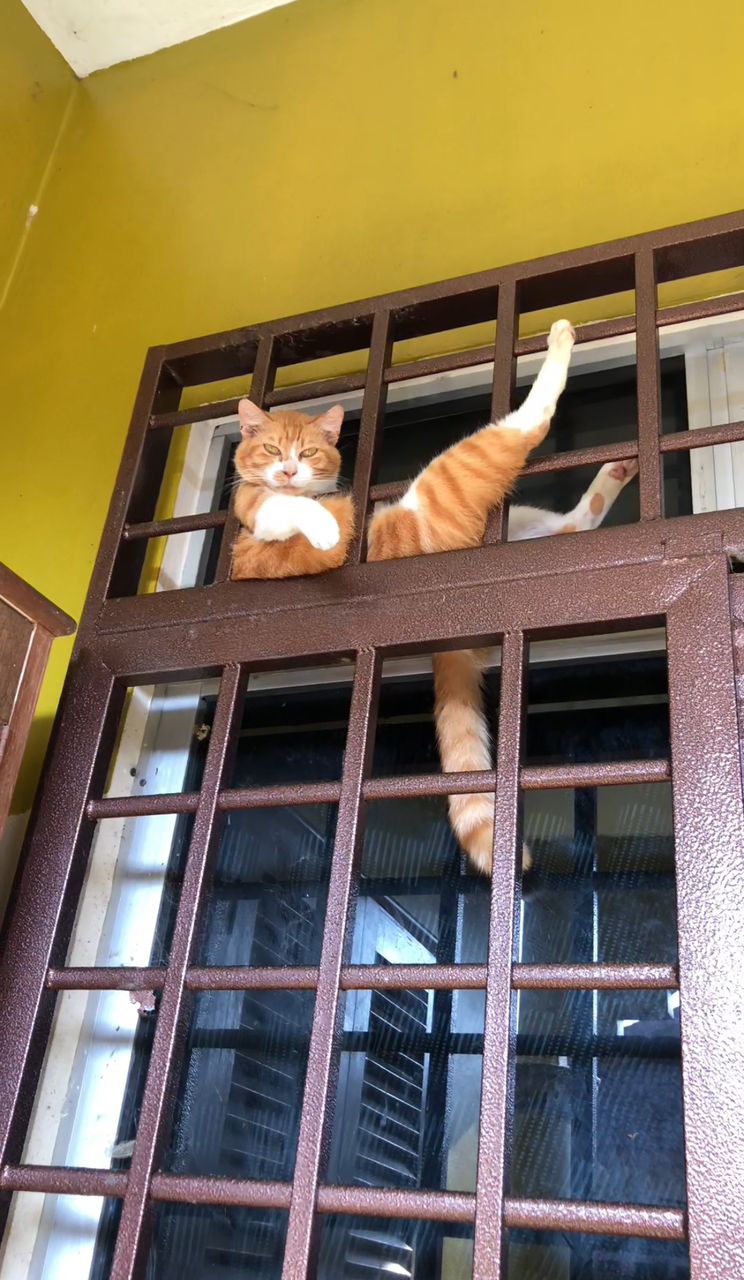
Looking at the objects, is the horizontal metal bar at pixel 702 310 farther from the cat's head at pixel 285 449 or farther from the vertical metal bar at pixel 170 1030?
the vertical metal bar at pixel 170 1030

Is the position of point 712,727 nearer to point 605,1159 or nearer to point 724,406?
point 605,1159

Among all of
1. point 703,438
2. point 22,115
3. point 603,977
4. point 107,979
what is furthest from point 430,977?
point 22,115

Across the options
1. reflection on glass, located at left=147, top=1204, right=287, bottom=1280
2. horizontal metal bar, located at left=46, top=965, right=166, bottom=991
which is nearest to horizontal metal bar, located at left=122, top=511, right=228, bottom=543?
horizontal metal bar, located at left=46, top=965, right=166, bottom=991

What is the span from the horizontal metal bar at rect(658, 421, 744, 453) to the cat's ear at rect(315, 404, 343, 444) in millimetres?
646

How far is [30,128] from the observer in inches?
85.7

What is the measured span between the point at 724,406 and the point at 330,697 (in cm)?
70

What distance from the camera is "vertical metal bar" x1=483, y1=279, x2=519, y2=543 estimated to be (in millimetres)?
1292

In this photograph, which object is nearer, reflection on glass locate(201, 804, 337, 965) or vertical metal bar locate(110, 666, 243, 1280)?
vertical metal bar locate(110, 666, 243, 1280)

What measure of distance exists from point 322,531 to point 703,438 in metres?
0.45

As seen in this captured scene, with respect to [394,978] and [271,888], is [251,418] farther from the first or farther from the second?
[394,978]

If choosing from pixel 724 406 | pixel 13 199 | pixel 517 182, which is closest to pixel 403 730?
pixel 724 406

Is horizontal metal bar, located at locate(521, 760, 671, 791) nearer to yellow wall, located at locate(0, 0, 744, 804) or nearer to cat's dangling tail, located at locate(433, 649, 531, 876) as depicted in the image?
cat's dangling tail, located at locate(433, 649, 531, 876)

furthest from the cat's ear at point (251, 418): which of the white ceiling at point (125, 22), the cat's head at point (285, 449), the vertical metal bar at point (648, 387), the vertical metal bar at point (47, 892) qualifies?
the white ceiling at point (125, 22)

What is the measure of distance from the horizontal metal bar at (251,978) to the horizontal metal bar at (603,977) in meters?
0.21
